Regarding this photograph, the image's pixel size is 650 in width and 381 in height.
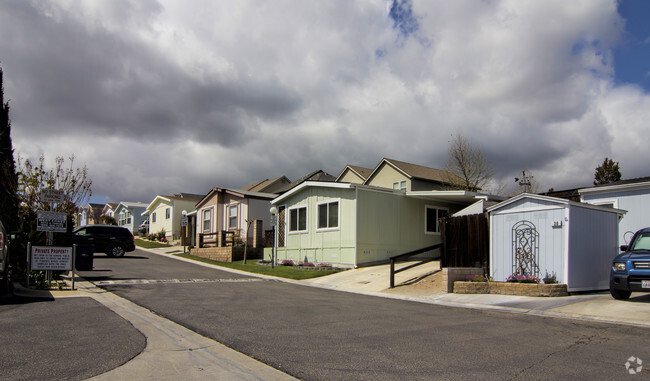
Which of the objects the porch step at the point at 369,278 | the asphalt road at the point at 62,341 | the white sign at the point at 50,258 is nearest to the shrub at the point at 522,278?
the porch step at the point at 369,278

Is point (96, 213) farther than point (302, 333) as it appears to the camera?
Yes

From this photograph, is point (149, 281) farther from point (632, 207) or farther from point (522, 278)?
point (632, 207)

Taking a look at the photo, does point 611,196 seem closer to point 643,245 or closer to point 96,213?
point 643,245

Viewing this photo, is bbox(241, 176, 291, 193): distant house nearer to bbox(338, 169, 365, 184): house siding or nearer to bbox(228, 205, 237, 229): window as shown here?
bbox(338, 169, 365, 184): house siding

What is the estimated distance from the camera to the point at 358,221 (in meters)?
19.9

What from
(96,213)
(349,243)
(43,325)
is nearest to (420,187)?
(349,243)

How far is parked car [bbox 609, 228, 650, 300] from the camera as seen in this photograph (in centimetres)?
1048

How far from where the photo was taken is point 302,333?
7500 millimetres

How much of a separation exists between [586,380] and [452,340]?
219cm

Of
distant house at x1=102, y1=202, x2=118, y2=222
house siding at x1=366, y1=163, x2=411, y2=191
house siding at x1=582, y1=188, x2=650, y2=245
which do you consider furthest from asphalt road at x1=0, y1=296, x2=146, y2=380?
distant house at x1=102, y1=202, x2=118, y2=222

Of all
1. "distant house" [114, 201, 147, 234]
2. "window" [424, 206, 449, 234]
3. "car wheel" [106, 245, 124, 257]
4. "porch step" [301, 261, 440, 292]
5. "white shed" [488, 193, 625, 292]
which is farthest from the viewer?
"distant house" [114, 201, 147, 234]

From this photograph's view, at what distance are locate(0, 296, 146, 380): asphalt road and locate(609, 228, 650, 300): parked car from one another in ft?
33.9

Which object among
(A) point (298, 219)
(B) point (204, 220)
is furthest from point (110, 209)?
(A) point (298, 219)

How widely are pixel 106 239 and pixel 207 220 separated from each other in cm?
923
